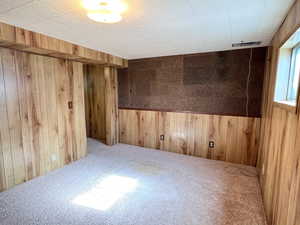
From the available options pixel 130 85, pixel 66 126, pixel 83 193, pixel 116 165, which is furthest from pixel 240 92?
pixel 66 126

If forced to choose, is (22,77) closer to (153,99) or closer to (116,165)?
(116,165)

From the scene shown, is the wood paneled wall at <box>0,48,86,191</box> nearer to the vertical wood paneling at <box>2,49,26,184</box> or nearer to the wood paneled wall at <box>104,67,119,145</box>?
the vertical wood paneling at <box>2,49,26,184</box>

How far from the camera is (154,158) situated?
10.7 ft

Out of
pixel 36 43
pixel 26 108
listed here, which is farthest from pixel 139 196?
pixel 36 43

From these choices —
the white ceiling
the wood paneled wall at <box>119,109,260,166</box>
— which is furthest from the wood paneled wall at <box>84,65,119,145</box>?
the white ceiling

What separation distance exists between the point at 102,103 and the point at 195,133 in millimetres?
2667

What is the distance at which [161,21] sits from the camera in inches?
67.3

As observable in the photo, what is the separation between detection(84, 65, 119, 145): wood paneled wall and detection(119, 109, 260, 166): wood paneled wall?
0.28 metres

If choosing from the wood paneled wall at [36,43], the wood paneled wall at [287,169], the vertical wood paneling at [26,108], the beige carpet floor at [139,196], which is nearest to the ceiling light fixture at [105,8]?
the wood paneled wall at [36,43]

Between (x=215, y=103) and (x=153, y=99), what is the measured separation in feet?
4.48

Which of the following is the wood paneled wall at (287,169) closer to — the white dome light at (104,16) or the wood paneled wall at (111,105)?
the white dome light at (104,16)

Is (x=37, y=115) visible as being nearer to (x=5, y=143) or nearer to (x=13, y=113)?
(x=13, y=113)

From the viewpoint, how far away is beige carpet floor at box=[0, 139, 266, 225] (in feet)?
5.57

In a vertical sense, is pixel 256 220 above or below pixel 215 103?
below
